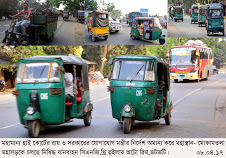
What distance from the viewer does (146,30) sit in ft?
107

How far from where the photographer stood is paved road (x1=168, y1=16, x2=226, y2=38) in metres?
34.0

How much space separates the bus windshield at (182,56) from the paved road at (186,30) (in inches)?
64.4

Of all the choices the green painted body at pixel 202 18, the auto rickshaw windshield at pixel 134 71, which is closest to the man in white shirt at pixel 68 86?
the auto rickshaw windshield at pixel 134 71

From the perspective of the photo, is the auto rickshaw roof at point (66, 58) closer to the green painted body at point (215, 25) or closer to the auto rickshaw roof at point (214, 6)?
the green painted body at point (215, 25)

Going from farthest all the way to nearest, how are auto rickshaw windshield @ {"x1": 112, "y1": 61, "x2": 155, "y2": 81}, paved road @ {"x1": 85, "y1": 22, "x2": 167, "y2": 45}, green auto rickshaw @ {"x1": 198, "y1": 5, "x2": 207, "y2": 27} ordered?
green auto rickshaw @ {"x1": 198, "y1": 5, "x2": 207, "y2": 27} < paved road @ {"x1": 85, "y1": 22, "x2": 167, "y2": 45} < auto rickshaw windshield @ {"x1": 112, "y1": 61, "x2": 155, "y2": 81}

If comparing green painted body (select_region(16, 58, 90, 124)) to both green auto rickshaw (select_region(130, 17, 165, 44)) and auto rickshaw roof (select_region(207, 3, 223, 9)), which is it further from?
auto rickshaw roof (select_region(207, 3, 223, 9))

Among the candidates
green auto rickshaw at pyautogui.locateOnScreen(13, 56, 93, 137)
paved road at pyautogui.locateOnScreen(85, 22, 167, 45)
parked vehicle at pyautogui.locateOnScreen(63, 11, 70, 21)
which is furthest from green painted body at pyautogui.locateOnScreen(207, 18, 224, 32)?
green auto rickshaw at pyautogui.locateOnScreen(13, 56, 93, 137)

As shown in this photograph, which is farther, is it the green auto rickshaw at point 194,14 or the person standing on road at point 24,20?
the green auto rickshaw at point 194,14

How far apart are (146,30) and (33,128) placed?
923 inches

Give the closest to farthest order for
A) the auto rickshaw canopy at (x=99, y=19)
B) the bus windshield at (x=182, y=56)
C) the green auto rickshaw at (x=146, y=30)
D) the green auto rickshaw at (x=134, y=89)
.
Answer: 1. the green auto rickshaw at (x=134, y=89)
2. the auto rickshaw canopy at (x=99, y=19)
3. the green auto rickshaw at (x=146, y=30)
4. the bus windshield at (x=182, y=56)

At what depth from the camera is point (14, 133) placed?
36.7 ft

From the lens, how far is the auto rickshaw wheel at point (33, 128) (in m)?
9.90

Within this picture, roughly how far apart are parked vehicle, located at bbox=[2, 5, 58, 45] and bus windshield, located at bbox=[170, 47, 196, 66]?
41.2 ft

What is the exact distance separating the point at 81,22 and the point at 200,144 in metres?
24.3
